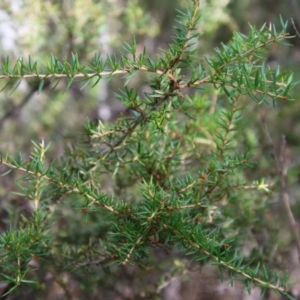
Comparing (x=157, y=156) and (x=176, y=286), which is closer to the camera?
(x=157, y=156)

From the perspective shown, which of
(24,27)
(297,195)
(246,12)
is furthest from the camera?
(246,12)

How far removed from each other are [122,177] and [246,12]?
1.45m

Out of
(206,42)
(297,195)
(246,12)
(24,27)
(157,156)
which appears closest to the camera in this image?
(157,156)

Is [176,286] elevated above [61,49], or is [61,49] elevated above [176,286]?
[61,49]

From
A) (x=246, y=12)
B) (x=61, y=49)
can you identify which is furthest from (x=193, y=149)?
(x=246, y=12)

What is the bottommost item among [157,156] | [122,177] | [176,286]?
[176,286]

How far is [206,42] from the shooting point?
1.60 meters

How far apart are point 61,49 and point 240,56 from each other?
89 cm

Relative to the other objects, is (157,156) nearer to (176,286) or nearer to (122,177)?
(122,177)

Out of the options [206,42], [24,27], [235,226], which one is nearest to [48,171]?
[235,226]

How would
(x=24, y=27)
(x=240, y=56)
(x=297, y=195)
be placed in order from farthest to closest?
(x=297, y=195) < (x=24, y=27) < (x=240, y=56)

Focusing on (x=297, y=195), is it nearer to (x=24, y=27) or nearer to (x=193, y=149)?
(x=193, y=149)

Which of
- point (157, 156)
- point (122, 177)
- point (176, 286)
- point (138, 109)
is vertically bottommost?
point (176, 286)

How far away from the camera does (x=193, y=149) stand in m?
0.77
